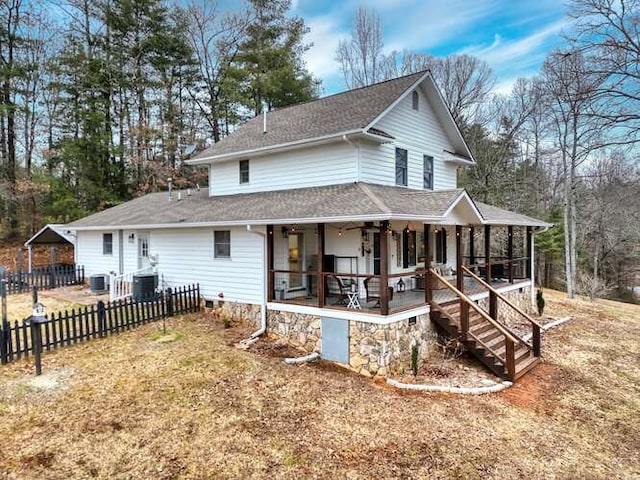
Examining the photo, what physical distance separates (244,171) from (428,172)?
7.31m

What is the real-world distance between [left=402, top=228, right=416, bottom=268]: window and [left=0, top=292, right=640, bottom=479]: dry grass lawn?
5313 mm

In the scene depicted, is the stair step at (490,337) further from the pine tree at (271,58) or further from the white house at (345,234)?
the pine tree at (271,58)

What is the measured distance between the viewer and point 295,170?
45.3 ft

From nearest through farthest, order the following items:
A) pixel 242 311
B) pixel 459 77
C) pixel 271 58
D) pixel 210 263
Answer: pixel 242 311 → pixel 210 263 → pixel 271 58 → pixel 459 77

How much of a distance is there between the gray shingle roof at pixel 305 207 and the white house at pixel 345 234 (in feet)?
0.25

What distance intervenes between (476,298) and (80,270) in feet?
60.0

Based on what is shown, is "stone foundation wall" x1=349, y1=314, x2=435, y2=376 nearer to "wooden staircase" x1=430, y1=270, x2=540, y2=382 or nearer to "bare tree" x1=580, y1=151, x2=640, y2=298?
"wooden staircase" x1=430, y1=270, x2=540, y2=382

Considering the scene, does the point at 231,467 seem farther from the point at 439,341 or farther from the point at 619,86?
the point at 619,86

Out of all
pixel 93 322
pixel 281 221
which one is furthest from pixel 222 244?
pixel 93 322

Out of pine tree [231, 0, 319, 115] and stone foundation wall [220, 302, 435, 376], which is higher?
pine tree [231, 0, 319, 115]

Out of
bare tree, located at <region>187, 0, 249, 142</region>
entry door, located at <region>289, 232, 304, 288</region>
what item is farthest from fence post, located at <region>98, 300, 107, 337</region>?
bare tree, located at <region>187, 0, 249, 142</region>

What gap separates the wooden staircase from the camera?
31.3ft

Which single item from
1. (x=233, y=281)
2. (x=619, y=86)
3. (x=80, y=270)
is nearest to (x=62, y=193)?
(x=80, y=270)

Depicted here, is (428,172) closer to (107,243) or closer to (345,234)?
(345,234)
